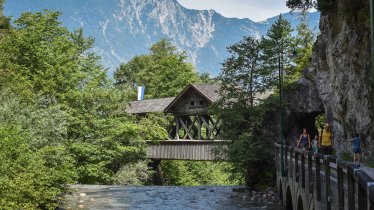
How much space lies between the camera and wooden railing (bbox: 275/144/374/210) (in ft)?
22.5

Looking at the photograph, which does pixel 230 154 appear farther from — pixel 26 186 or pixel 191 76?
pixel 191 76

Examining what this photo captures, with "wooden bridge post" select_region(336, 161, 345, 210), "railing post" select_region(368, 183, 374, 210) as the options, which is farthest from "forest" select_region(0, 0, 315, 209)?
"railing post" select_region(368, 183, 374, 210)

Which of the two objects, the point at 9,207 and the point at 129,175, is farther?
the point at 129,175

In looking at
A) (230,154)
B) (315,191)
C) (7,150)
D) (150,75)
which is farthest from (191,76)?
(315,191)

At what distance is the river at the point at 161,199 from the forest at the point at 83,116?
1188 millimetres

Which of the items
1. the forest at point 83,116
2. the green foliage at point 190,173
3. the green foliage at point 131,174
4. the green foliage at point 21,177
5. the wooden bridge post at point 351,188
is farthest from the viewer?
the green foliage at point 190,173

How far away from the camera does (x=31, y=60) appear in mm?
35156

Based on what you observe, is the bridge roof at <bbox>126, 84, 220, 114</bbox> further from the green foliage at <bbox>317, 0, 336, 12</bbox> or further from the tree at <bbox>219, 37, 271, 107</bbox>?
the green foliage at <bbox>317, 0, 336, 12</bbox>

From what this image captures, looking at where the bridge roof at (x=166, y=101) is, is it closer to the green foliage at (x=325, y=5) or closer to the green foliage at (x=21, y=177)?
the green foliage at (x=325, y=5)

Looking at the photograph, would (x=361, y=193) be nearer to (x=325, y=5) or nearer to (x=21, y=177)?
(x=21, y=177)

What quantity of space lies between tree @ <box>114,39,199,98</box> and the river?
2593cm

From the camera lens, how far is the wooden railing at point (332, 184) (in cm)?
686

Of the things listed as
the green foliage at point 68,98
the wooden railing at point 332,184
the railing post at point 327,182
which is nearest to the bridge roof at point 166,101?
the green foliage at point 68,98

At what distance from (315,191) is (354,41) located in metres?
11.2
